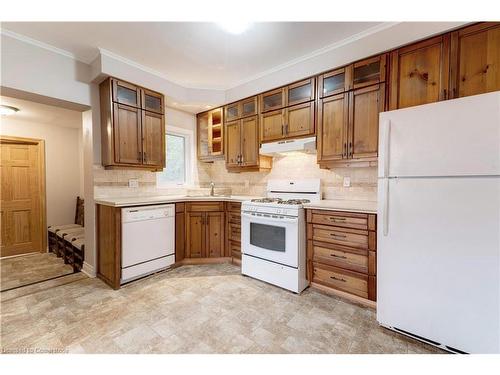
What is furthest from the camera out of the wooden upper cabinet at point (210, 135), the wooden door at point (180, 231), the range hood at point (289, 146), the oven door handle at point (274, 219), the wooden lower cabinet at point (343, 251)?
the wooden upper cabinet at point (210, 135)

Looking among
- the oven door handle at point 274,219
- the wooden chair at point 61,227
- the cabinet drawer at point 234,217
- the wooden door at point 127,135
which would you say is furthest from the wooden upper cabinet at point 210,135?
the wooden chair at point 61,227

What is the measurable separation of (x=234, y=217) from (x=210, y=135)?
1.52 m

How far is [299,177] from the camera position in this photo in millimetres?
3031

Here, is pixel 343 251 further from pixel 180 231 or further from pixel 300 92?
pixel 180 231

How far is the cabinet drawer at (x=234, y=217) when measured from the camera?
3.04 m

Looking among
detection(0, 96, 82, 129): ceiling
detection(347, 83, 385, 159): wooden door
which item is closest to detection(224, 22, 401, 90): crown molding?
detection(347, 83, 385, 159): wooden door

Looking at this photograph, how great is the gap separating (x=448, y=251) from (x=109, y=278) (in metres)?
3.12

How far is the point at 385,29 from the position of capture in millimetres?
2064

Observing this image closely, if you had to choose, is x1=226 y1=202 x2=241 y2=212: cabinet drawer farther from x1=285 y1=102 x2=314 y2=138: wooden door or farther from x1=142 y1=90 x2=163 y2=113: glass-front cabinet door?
x1=142 y1=90 x2=163 y2=113: glass-front cabinet door

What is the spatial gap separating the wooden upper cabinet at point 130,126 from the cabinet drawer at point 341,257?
93.2 inches

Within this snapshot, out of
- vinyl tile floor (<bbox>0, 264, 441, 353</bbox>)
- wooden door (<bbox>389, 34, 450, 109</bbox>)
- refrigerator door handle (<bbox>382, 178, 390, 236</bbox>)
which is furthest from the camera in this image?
wooden door (<bbox>389, 34, 450, 109</bbox>)

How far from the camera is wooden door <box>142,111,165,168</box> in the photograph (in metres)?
2.90

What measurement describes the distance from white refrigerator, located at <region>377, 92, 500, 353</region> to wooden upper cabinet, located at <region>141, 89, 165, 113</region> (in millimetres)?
2714

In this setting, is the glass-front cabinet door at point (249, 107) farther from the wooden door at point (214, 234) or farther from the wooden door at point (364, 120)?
the wooden door at point (214, 234)
